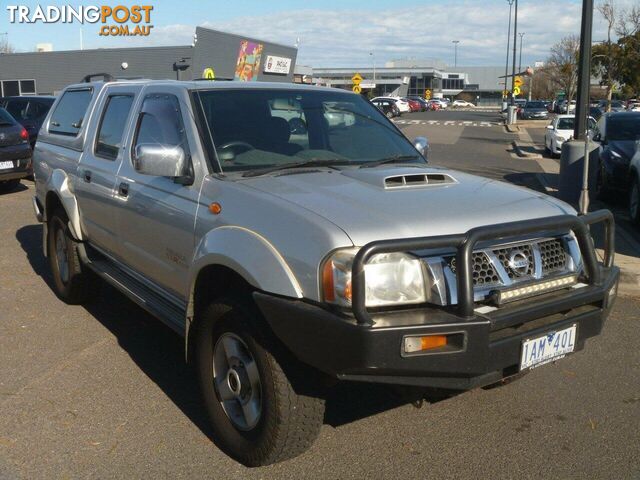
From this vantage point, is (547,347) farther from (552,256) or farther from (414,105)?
(414,105)

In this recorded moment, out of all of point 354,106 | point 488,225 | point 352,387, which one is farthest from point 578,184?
point 488,225

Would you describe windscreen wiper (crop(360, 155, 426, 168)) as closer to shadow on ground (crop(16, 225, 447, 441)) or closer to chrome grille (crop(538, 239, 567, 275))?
chrome grille (crop(538, 239, 567, 275))

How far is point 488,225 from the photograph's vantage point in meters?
3.31

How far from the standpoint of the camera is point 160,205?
433 cm

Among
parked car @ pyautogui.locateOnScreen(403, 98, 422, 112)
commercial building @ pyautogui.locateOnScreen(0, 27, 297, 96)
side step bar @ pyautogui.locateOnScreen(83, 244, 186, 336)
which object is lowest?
parked car @ pyautogui.locateOnScreen(403, 98, 422, 112)

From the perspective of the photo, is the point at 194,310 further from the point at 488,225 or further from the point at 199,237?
the point at 488,225

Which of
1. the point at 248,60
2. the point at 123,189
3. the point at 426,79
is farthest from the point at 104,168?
the point at 426,79

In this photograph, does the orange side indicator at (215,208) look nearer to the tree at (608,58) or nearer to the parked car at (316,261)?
the parked car at (316,261)

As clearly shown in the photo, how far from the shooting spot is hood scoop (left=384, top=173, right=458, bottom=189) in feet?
12.5

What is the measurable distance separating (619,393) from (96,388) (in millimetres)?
3337

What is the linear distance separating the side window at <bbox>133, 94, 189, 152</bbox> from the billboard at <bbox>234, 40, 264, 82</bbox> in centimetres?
3899

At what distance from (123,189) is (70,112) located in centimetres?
197

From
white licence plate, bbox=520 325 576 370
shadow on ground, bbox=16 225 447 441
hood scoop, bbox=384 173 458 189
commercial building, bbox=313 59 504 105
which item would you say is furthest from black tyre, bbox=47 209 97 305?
commercial building, bbox=313 59 504 105

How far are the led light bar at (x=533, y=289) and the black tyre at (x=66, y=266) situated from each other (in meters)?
3.91
